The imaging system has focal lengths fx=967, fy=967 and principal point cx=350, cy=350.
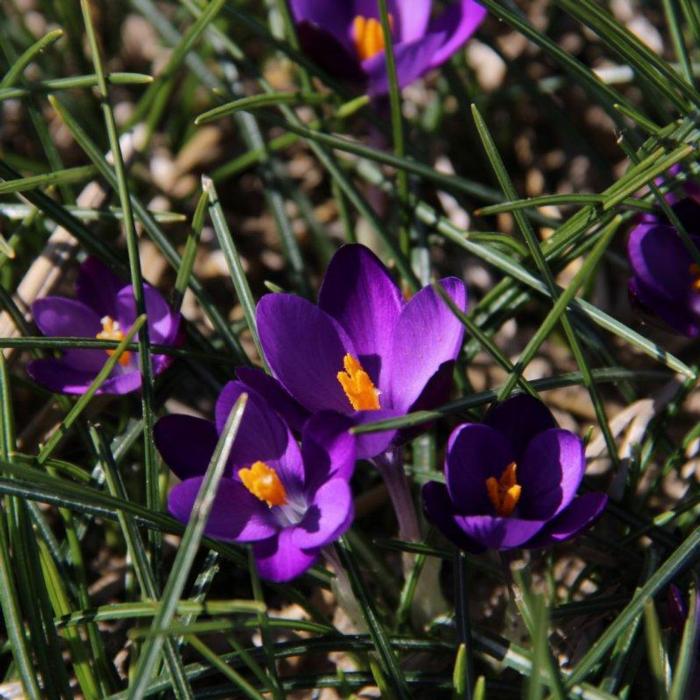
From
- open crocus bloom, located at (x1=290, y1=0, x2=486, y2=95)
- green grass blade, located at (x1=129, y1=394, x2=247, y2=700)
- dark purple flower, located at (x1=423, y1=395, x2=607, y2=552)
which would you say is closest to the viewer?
green grass blade, located at (x1=129, y1=394, x2=247, y2=700)

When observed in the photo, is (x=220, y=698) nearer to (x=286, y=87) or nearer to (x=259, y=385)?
(x=259, y=385)

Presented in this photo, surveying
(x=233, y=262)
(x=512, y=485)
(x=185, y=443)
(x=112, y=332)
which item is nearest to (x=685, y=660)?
(x=512, y=485)

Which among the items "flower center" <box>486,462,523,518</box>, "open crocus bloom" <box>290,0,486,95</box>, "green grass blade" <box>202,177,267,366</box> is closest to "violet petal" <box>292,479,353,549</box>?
"flower center" <box>486,462,523,518</box>

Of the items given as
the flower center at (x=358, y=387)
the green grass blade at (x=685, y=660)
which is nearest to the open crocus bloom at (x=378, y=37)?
the flower center at (x=358, y=387)

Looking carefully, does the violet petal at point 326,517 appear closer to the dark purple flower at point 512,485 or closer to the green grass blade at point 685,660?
the dark purple flower at point 512,485

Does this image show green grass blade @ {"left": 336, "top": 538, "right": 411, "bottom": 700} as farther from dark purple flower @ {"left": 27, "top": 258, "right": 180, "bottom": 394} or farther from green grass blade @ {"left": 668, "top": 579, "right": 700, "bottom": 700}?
dark purple flower @ {"left": 27, "top": 258, "right": 180, "bottom": 394}

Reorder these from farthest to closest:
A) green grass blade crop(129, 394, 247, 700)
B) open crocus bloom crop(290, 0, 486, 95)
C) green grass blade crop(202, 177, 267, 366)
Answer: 1. open crocus bloom crop(290, 0, 486, 95)
2. green grass blade crop(202, 177, 267, 366)
3. green grass blade crop(129, 394, 247, 700)

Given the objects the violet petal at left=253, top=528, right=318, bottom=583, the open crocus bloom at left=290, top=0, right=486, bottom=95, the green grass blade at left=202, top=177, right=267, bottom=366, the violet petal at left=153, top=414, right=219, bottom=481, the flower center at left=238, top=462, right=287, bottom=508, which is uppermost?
the open crocus bloom at left=290, top=0, right=486, bottom=95
